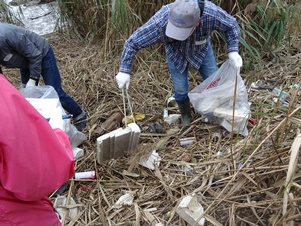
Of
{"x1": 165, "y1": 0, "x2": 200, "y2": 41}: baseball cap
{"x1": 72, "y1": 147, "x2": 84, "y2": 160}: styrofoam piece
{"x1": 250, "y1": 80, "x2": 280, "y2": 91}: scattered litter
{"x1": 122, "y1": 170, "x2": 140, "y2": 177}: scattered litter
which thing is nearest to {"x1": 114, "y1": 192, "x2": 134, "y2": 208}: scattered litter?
{"x1": 122, "y1": 170, "x2": 140, "y2": 177}: scattered litter

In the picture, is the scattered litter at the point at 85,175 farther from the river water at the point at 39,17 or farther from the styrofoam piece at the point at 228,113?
the river water at the point at 39,17

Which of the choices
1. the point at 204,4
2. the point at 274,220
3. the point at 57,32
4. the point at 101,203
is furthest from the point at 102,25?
the point at 274,220

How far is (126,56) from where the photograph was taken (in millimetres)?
2451

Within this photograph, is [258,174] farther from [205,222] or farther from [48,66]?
[48,66]

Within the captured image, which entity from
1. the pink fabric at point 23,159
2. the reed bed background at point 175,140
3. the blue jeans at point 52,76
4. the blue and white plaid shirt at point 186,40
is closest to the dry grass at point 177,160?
the reed bed background at point 175,140

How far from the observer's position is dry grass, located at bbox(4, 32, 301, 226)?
1625 millimetres

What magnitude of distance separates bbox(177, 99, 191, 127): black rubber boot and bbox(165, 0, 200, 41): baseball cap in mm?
743

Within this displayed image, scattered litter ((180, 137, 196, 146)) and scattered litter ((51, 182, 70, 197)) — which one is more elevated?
scattered litter ((180, 137, 196, 146))

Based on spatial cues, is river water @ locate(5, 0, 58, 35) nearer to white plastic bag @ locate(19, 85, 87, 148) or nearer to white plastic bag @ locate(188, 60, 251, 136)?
white plastic bag @ locate(19, 85, 87, 148)

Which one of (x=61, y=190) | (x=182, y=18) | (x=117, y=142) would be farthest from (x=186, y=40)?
(x=61, y=190)

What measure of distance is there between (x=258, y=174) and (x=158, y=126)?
4.42ft

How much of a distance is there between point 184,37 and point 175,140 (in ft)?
2.92

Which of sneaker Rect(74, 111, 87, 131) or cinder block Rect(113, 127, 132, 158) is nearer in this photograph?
cinder block Rect(113, 127, 132, 158)

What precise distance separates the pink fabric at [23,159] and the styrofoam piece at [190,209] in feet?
2.65
